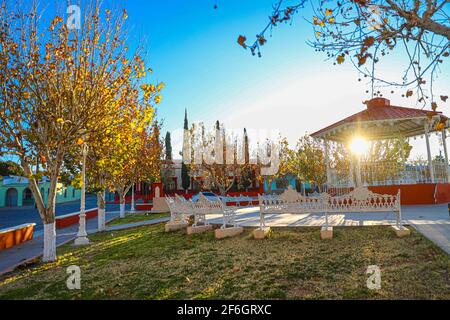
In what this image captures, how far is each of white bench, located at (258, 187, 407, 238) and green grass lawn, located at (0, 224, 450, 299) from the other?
1.87ft

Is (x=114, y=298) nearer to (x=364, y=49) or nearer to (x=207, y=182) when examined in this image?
(x=364, y=49)

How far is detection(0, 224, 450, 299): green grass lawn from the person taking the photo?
14.3ft

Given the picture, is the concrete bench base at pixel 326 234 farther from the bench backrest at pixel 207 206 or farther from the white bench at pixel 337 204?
the bench backrest at pixel 207 206

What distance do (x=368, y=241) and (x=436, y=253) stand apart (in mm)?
1486

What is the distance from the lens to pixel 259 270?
5453 mm

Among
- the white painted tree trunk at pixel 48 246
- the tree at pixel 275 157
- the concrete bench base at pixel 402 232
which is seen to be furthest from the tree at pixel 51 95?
the tree at pixel 275 157

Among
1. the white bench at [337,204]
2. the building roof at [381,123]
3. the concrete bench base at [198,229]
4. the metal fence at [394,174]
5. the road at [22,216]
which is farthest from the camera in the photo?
the road at [22,216]

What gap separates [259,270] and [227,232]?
127 inches

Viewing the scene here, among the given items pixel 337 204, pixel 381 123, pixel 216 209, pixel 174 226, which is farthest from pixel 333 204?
pixel 381 123

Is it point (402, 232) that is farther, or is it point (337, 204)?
point (337, 204)

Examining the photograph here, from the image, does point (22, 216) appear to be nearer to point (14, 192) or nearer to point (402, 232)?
point (14, 192)

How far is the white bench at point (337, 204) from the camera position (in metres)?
7.45

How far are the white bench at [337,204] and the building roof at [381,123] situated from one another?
7.11 metres
